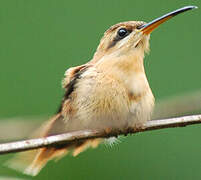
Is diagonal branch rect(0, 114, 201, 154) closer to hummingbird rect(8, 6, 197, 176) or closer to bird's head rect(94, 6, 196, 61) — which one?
hummingbird rect(8, 6, 197, 176)

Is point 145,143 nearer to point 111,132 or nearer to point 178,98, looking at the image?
point 111,132

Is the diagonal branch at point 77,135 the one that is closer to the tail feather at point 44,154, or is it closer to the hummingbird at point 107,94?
the hummingbird at point 107,94

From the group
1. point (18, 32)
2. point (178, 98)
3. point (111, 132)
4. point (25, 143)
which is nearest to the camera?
point (25, 143)

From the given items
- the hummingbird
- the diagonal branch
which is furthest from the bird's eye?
the diagonal branch

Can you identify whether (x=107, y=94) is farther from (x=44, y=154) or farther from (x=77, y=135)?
(x=44, y=154)

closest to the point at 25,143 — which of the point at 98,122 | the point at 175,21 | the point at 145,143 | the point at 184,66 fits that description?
the point at 98,122

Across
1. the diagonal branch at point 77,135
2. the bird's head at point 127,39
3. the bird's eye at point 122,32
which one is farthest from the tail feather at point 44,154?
the bird's eye at point 122,32

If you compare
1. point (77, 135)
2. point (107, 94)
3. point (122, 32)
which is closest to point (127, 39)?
point (122, 32)

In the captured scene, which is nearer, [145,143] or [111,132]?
[111,132]
